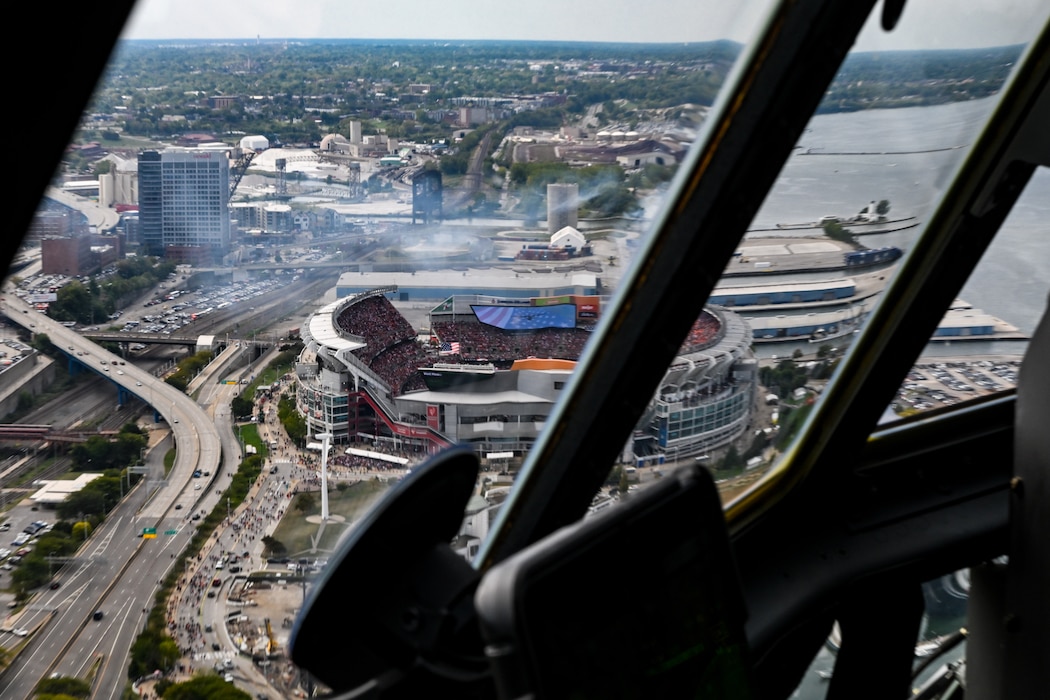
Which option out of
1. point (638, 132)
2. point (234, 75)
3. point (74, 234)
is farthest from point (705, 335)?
point (74, 234)

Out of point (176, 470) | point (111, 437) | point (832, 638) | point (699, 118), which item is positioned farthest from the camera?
point (832, 638)

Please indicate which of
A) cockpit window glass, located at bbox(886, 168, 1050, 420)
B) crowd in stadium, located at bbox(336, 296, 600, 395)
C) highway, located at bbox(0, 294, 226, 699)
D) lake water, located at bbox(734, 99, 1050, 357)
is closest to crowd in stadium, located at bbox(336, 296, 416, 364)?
crowd in stadium, located at bbox(336, 296, 600, 395)

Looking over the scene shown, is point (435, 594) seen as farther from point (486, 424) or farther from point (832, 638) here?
point (832, 638)

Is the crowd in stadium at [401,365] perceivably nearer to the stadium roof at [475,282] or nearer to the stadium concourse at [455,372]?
the stadium concourse at [455,372]

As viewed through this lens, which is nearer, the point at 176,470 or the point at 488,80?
the point at 176,470

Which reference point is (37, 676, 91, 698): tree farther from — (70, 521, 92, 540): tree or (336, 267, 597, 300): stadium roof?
(336, 267, 597, 300): stadium roof

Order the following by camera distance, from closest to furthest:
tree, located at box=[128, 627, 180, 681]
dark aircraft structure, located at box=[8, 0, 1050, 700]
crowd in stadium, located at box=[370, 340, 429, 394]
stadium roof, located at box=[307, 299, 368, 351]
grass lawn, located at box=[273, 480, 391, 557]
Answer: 1. dark aircraft structure, located at box=[8, 0, 1050, 700]
2. tree, located at box=[128, 627, 180, 681]
3. grass lawn, located at box=[273, 480, 391, 557]
4. stadium roof, located at box=[307, 299, 368, 351]
5. crowd in stadium, located at box=[370, 340, 429, 394]

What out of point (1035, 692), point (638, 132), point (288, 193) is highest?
point (638, 132)
